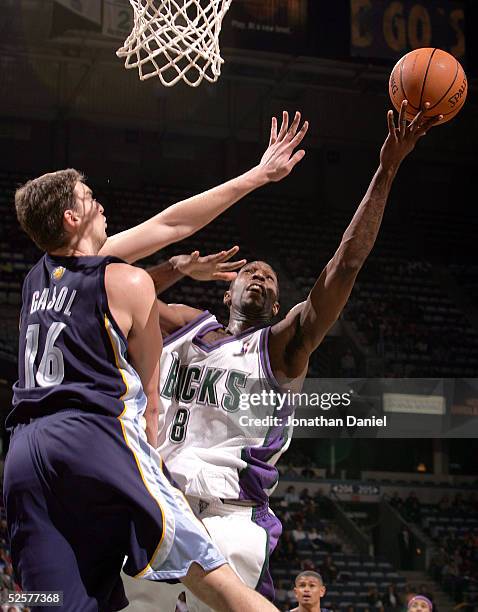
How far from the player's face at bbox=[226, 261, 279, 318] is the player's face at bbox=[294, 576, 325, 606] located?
2861 mm

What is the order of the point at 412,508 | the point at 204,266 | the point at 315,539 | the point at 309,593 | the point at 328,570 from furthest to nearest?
the point at 412,508
the point at 315,539
the point at 328,570
the point at 309,593
the point at 204,266

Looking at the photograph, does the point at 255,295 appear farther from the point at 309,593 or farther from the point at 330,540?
the point at 330,540

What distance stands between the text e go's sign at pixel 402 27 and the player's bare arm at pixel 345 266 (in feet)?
32.5

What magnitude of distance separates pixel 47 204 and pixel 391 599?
1008 cm

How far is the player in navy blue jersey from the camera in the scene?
87.1 inches

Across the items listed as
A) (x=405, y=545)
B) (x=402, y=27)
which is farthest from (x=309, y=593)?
(x=402, y=27)

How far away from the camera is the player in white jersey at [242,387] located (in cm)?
328

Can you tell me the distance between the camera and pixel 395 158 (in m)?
3.12

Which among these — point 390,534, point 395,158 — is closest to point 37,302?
point 395,158

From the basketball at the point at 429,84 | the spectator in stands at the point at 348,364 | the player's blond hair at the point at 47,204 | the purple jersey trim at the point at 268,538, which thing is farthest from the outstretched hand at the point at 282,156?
the spectator in stands at the point at 348,364

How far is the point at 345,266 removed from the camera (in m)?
3.26

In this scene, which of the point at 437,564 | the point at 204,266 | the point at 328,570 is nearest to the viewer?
the point at 204,266

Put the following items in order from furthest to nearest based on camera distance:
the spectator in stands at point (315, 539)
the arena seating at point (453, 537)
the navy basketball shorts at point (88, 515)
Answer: the spectator in stands at point (315, 539)
the arena seating at point (453, 537)
the navy basketball shorts at point (88, 515)

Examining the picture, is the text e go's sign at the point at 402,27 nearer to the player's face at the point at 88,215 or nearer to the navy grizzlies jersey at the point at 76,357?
the player's face at the point at 88,215
